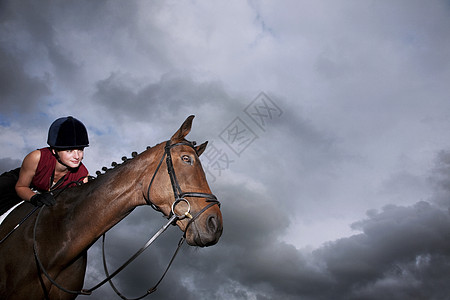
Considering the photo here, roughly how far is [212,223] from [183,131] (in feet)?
6.52

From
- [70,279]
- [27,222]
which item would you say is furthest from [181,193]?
[27,222]

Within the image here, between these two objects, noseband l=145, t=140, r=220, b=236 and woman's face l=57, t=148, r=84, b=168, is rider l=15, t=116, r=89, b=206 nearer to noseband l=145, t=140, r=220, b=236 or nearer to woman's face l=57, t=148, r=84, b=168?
woman's face l=57, t=148, r=84, b=168

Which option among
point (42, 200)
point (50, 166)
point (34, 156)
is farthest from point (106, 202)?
point (34, 156)

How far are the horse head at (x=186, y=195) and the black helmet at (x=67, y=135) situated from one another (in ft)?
5.82

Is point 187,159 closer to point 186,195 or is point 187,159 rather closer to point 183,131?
point 183,131

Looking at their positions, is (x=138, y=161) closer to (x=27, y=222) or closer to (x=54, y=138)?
(x=54, y=138)

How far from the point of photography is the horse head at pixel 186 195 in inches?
184

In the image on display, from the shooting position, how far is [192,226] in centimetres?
470

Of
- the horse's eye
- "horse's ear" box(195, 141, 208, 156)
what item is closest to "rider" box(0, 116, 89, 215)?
the horse's eye

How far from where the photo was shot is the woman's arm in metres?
5.20

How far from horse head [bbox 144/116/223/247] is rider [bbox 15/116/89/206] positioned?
184 centimetres

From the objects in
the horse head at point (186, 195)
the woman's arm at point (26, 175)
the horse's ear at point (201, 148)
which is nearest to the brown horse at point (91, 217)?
the horse head at point (186, 195)

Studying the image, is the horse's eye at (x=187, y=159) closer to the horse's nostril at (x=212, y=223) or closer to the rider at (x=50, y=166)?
the horse's nostril at (x=212, y=223)

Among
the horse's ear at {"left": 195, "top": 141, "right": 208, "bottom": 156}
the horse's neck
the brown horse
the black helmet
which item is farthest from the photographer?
the horse's ear at {"left": 195, "top": 141, "right": 208, "bottom": 156}
